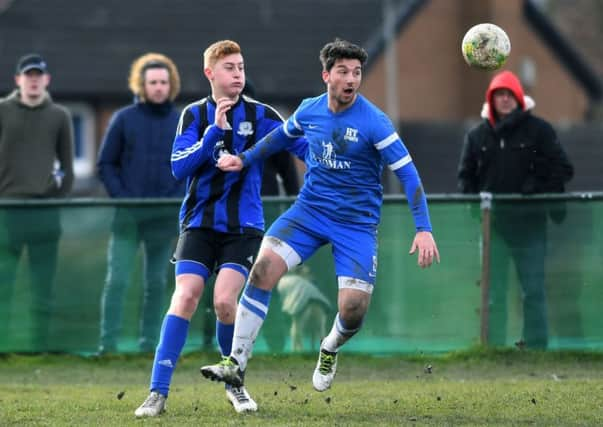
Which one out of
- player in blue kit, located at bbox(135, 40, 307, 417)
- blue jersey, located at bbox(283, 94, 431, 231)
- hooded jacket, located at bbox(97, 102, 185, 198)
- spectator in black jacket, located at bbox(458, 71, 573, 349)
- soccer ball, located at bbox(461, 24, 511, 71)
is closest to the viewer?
blue jersey, located at bbox(283, 94, 431, 231)

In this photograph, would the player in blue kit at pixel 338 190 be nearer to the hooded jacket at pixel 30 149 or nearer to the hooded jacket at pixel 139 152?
the hooded jacket at pixel 139 152

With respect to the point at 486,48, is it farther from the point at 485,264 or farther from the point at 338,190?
the point at 485,264

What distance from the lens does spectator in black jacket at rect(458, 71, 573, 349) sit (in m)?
12.3

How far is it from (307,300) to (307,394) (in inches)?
84.3

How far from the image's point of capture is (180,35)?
3759 cm

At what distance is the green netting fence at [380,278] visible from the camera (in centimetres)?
1234

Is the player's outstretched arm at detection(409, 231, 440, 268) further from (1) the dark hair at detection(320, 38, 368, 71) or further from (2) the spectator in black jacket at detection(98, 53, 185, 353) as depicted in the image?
(2) the spectator in black jacket at detection(98, 53, 185, 353)

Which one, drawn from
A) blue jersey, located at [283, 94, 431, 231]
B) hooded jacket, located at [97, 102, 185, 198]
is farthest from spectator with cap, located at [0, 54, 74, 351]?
blue jersey, located at [283, 94, 431, 231]

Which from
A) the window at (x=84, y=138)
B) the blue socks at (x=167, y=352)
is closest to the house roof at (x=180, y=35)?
the window at (x=84, y=138)

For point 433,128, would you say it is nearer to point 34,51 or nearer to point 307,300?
point 34,51

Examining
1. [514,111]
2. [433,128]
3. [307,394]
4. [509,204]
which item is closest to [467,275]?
[509,204]

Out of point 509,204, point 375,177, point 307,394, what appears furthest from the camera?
point 509,204

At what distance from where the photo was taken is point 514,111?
41.2ft

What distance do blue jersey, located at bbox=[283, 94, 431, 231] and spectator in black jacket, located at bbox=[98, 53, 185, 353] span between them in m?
3.40
